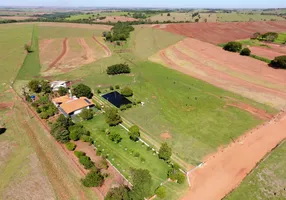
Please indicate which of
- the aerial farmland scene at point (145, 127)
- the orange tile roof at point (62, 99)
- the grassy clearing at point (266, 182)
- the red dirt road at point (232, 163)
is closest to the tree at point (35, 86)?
the aerial farmland scene at point (145, 127)

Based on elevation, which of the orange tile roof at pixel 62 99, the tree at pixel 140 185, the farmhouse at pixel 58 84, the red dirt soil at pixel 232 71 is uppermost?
the tree at pixel 140 185

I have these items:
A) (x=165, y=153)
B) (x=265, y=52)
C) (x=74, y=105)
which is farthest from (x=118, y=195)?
(x=265, y=52)

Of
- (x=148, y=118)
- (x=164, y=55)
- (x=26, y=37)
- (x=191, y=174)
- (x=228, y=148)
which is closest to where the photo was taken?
(x=191, y=174)

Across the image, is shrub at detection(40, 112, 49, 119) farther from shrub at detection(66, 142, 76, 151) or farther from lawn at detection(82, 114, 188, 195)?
shrub at detection(66, 142, 76, 151)

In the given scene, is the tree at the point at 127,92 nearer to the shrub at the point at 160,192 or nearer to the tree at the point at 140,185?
the tree at the point at 140,185

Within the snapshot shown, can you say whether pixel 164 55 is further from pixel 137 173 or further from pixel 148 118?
pixel 137 173

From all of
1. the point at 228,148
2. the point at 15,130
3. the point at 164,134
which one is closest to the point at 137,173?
the point at 164,134
